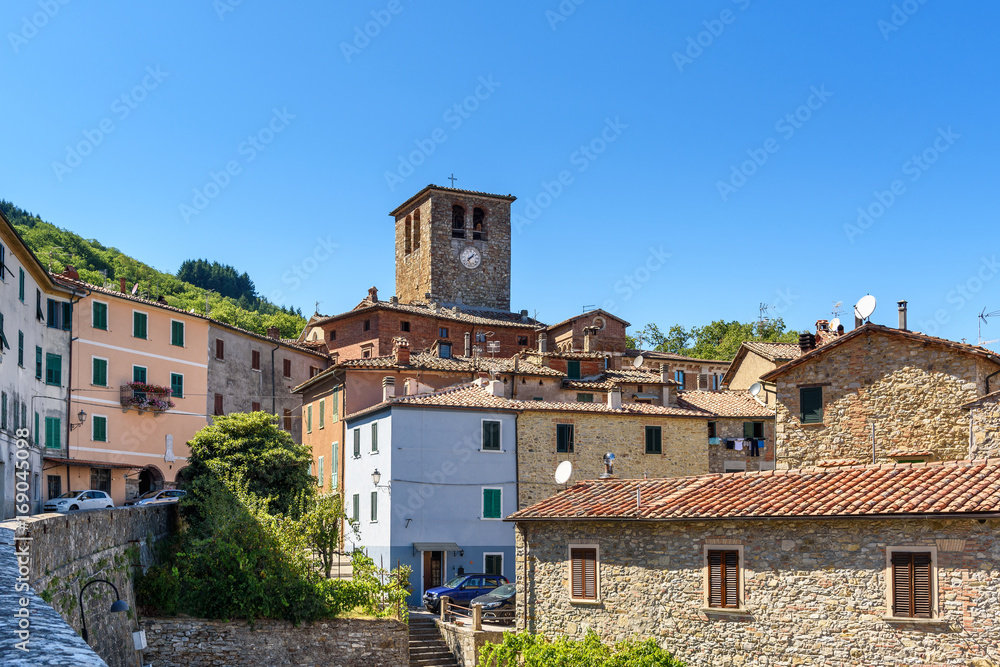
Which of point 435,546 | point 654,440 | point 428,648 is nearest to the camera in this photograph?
point 428,648

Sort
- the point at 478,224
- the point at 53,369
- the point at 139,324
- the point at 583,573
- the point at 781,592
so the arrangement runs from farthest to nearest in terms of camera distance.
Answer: the point at 478,224, the point at 139,324, the point at 53,369, the point at 583,573, the point at 781,592

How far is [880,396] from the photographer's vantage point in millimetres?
28312

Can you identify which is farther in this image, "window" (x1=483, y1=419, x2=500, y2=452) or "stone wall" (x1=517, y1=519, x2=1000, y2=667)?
"window" (x1=483, y1=419, x2=500, y2=452)

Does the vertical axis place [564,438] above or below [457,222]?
below

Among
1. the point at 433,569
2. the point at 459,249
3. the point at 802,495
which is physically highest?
the point at 459,249

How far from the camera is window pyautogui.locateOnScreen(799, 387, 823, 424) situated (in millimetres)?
29297

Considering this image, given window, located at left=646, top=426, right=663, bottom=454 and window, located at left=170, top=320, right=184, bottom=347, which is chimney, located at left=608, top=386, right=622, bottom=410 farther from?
window, located at left=170, top=320, right=184, bottom=347

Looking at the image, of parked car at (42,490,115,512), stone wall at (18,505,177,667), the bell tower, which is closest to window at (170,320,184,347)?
parked car at (42,490,115,512)

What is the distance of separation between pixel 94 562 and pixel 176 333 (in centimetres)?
2869

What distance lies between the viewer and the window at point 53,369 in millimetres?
37406

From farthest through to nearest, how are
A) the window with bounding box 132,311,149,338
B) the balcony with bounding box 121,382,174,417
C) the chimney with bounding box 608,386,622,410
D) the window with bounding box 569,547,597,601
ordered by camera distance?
1. the window with bounding box 132,311,149,338
2. the balcony with bounding box 121,382,174,417
3. the chimney with bounding box 608,386,622,410
4. the window with bounding box 569,547,597,601

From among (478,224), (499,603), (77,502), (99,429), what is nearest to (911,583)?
(499,603)

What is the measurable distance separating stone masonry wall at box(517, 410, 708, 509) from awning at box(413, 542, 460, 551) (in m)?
3.23

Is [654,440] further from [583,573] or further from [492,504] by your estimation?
[583,573]
